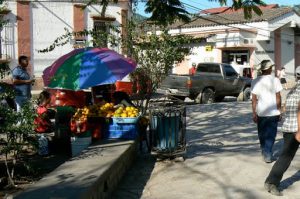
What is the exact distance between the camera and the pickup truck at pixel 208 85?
65.7 feet

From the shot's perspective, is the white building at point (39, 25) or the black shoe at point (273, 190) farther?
the white building at point (39, 25)

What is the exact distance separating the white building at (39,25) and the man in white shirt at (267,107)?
16150 mm

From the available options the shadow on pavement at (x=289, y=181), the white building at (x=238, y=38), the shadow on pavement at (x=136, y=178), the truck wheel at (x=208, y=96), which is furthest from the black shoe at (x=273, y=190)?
the white building at (x=238, y=38)

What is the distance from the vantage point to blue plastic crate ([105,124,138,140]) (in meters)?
8.11

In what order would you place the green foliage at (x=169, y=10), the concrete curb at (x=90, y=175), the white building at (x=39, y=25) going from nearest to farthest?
the concrete curb at (x=90, y=175) < the green foliage at (x=169, y=10) < the white building at (x=39, y=25)

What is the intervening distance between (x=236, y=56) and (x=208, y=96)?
15031mm

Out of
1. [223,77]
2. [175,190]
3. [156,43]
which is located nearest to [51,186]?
[175,190]

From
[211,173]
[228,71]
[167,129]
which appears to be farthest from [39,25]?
[211,173]

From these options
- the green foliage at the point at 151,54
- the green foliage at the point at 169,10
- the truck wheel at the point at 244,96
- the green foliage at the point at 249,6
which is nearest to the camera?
the green foliage at the point at 249,6

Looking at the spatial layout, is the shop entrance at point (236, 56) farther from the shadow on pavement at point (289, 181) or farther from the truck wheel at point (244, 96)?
the shadow on pavement at point (289, 181)

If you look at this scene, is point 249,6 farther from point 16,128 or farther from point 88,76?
point 16,128

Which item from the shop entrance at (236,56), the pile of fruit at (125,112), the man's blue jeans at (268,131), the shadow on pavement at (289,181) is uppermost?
the shop entrance at (236,56)

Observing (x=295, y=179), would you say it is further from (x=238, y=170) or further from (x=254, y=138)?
(x=254, y=138)

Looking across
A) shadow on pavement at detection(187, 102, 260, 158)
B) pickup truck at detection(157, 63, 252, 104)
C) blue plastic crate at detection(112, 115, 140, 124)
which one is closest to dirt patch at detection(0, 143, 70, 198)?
blue plastic crate at detection(112, 115, 140, 124)
